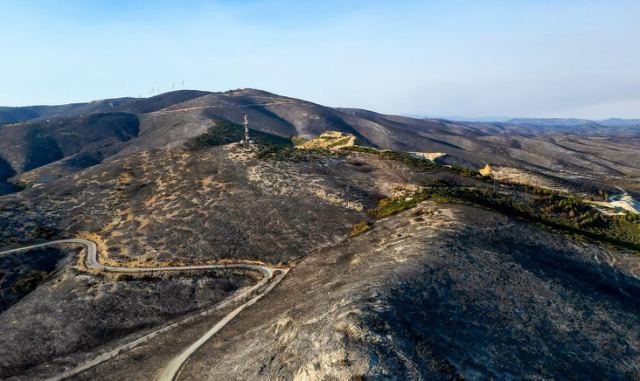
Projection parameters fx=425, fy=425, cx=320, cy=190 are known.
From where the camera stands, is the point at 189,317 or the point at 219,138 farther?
the point at 219,138

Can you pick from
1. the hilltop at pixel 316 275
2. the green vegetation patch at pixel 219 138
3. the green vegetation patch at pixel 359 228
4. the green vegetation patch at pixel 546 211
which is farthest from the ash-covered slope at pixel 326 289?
the green vegetation patch at pixel 219 138

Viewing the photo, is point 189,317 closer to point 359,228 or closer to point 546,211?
point 359,228

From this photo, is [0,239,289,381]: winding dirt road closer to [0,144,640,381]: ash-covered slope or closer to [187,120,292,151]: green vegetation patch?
[0,144,640,381]: ash-covered slope

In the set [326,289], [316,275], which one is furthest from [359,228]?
[326,289]

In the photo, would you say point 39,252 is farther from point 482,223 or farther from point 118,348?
point 482,223

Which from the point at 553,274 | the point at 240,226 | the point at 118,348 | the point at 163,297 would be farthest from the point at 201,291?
the point at 553,274

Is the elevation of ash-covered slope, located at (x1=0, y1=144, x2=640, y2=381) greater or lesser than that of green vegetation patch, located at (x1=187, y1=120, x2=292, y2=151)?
lesser

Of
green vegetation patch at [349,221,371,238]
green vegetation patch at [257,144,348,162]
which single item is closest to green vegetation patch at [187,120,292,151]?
green vegetation patch at [257,144,348,162]

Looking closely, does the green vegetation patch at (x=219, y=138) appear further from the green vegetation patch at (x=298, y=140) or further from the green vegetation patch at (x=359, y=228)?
the green vegetation patch at (x=359, y=228)
